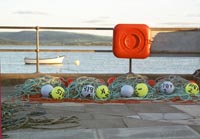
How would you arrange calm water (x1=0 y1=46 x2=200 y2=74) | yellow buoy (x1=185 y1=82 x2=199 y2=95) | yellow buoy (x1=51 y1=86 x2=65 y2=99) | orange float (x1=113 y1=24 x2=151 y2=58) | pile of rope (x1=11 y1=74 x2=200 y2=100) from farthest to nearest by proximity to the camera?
1. calm water (x1=0 y1=46 x2=200 y2=74)
2. orange float (x1=113 y1=24 x2=151 y2=58)
3. yellow buoy (x1=185 y1=82 x2=199 y2=95)
4. pile of rope (x1=11 y1=74 x2=200 y2=100)
5. yellow buoy (x1=51 y1=86 x2=65 y2=99)

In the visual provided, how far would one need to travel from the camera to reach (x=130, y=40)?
10.8 metres

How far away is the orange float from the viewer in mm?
10867

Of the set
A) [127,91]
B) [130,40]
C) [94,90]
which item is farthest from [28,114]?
[130,40]

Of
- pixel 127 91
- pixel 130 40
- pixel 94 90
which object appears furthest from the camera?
pixel 130 40

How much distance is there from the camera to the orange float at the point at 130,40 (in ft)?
35.7

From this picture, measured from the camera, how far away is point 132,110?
301 inches

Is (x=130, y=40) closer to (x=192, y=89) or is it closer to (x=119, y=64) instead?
(x=192, y=89)

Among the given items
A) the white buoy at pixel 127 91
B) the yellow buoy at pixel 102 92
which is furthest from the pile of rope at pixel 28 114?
the white buoy at pixel 127 91

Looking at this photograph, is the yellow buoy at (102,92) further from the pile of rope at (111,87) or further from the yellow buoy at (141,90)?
the yellow buoy at (141,90)

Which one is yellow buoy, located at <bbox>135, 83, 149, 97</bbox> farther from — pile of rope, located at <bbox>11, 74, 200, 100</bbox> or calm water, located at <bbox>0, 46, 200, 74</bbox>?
calm water, located at <bbox>0, 46, 200, 74</bbox>

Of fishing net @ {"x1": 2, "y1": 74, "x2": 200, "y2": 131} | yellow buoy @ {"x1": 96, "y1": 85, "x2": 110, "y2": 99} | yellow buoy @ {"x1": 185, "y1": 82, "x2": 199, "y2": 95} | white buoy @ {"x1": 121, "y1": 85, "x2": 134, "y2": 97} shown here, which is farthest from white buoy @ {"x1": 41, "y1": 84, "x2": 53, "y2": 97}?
yellow buoy @ {"x1": 185, "y1": 82, "x2": 199, "y2": 95}

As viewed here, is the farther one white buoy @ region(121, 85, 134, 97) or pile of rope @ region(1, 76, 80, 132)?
white buoy @ region(121, 85, 134, 97)

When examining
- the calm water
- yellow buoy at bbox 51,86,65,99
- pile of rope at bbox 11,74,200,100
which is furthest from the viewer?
the calm water

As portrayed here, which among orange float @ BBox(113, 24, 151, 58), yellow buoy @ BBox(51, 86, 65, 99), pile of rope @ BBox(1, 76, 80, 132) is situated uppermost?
orange float @ BBox(113, 24, 151, 58)
